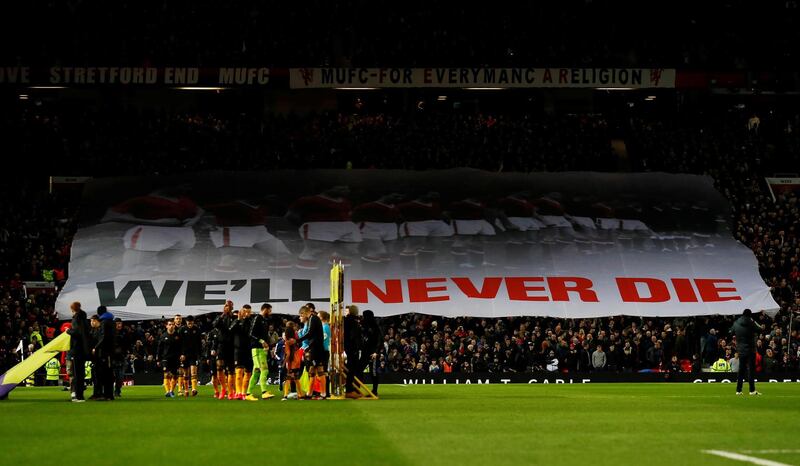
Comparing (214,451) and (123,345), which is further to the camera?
(123,345)

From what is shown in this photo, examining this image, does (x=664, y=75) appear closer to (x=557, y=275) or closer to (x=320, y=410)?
(x=557, y=275)

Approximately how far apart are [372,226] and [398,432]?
36.2m

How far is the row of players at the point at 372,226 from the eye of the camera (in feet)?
171

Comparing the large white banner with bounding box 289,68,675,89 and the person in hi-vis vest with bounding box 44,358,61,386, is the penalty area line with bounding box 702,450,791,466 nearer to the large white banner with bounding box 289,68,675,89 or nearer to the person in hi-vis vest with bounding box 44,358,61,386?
the person in hi-vis vest with bounding box 44,358,61,386

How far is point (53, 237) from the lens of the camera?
5472 cm

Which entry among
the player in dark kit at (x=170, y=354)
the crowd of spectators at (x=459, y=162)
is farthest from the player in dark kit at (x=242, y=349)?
the crowd of spectators at (x=459, y=162)

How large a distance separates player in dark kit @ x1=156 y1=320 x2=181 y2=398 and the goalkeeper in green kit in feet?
10.3

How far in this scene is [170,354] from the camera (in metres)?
32.3

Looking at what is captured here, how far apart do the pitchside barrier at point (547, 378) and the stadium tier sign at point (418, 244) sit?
4173mm

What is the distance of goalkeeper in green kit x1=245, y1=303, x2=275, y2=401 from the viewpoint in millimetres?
28703

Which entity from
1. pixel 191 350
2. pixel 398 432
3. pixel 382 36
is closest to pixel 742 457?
pixel 398 432

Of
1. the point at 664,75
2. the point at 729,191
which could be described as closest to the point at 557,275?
the point at 729,191

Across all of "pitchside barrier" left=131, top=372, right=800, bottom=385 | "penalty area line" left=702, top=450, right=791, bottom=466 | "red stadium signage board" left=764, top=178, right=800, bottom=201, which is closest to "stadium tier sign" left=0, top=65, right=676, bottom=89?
"red stadium signage board" left=764, top=178, right=800, bottom=201

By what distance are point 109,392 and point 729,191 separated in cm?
3726
